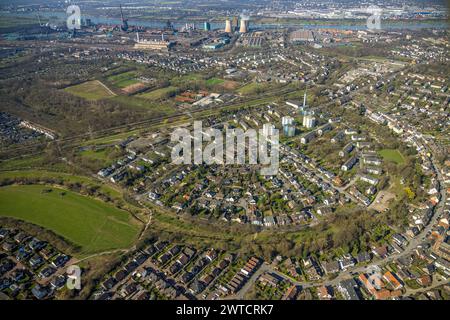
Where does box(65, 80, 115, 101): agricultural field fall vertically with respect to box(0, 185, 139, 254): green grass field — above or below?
above

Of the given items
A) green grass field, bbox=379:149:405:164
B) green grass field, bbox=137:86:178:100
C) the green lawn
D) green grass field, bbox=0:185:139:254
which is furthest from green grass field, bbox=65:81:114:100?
green grass field, bbox=379:149:405:164

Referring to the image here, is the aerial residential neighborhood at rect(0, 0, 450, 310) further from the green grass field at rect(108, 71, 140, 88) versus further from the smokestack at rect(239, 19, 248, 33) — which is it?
the smokestack at rect(239, 19, 248, 33)

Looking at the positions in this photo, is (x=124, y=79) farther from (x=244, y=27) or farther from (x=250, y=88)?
(x=244, y=27)

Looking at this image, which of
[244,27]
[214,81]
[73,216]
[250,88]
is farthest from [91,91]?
[244,27]

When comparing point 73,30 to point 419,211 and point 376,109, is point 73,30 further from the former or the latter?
point 419,211

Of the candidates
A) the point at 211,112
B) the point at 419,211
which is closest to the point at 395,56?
the point at 211,112

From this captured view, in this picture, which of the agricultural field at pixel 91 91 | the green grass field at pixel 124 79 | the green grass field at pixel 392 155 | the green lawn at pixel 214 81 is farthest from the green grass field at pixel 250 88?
the green grass field at pixel 392 155

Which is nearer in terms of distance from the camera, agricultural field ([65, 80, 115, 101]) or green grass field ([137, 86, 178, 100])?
green grass field ([137, 86, 178, 100])
